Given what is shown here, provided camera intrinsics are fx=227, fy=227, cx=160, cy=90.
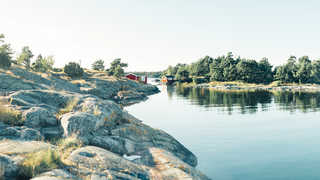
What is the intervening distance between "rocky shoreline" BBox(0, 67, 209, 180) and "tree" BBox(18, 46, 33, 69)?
1740 inches

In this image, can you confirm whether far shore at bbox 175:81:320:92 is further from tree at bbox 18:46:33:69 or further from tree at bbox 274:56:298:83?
tree at bbox 18:46:33:69

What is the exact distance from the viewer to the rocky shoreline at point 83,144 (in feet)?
29.1

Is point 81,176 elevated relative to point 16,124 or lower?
lower

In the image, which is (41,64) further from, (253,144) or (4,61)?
(253,144)

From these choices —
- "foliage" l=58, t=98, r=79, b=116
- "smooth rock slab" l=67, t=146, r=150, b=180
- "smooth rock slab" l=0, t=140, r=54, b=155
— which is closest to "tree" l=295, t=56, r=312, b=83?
"foliage" l=58, t=98, r=79, b=116

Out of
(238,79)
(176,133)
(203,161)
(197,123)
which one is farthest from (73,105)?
(238,79)

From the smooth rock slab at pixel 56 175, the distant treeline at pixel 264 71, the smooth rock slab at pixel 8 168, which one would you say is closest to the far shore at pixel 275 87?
the distant treeline at pixel 264 71

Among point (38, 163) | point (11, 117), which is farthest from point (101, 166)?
point (11, 117)

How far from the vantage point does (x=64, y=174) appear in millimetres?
8188

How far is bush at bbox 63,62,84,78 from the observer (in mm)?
71250

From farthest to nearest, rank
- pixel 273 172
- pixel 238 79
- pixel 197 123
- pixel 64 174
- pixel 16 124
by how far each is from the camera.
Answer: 1. pixel 238 79
2. pixel 197 123
3. pixel 273 172
4. pixel 16 124
5. pixel 64 174

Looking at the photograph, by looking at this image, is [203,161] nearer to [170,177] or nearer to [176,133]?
[170,177]

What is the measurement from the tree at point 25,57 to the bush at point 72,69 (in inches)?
415

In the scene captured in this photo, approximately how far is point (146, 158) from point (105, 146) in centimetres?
259
